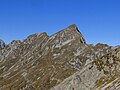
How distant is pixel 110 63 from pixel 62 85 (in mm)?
21248

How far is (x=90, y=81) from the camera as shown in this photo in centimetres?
9362

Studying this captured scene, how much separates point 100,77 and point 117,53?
10539 millimetres

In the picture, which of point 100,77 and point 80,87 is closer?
point 100,77

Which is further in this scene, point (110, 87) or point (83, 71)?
point (83, 71)

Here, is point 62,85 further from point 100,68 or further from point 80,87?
point 100,68

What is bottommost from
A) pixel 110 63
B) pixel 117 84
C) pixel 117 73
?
pixel 117 84

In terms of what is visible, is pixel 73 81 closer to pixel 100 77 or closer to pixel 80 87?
pixel 80 87

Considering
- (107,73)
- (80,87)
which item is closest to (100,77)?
(107,73)

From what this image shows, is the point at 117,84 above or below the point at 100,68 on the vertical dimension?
below

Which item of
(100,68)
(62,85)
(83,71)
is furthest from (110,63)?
(62,85)

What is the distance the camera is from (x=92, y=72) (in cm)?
9356

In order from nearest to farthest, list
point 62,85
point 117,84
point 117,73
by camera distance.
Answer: point 117,84 < point 117,73 < point 62,85

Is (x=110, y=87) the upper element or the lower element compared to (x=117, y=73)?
lower

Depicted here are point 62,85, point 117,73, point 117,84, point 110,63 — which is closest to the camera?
point 117,84
